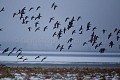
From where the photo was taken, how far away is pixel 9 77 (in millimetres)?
24891

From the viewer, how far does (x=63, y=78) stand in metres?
25.0

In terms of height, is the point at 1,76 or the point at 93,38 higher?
the point at 93,38

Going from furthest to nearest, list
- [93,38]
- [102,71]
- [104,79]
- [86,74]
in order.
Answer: [93,38] < [102,71] < [86,74] < [104,79]

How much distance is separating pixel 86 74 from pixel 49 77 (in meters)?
3.93

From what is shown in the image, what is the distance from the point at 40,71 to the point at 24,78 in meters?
5.02

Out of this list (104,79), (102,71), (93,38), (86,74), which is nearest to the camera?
(104,79)

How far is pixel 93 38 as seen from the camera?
34281 millimetres

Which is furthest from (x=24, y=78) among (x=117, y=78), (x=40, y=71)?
(x=117, y=78)

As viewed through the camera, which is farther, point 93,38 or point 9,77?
point 93,38

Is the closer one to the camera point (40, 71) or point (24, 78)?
point (24, 78)

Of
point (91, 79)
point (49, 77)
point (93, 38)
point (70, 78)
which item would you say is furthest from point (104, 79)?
point (93, 38)

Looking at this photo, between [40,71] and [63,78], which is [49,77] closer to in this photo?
[63,78]

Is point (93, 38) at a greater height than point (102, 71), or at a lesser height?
greater

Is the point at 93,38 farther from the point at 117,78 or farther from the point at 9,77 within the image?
the point at 9,77
